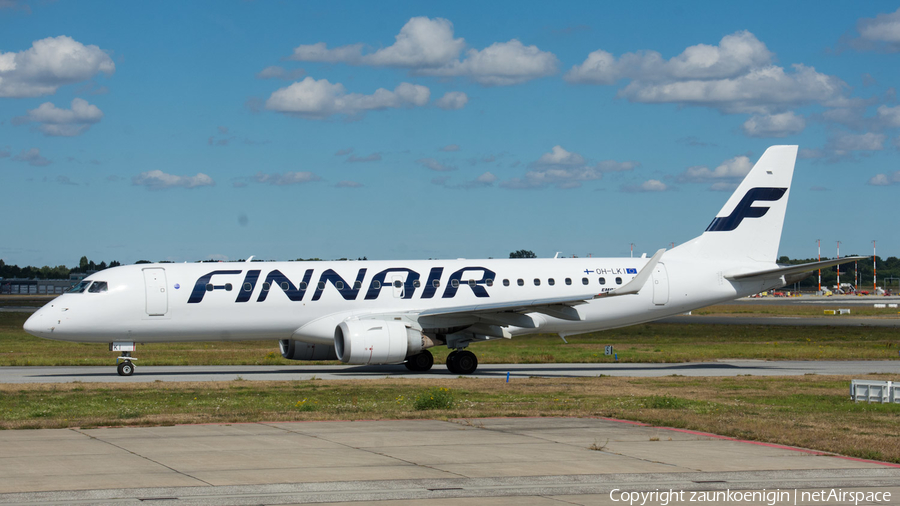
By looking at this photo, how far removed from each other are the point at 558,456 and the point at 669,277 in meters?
20.2

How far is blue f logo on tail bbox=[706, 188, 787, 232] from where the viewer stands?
33.3 metres

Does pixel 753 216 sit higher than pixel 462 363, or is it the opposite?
pixel 753 216

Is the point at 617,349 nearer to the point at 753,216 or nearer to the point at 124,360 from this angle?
the point at 753,216

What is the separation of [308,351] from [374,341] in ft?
13.6

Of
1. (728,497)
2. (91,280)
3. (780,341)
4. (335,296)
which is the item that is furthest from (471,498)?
(780,341)

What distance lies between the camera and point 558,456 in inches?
515

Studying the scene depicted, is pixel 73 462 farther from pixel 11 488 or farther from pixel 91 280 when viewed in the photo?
pixel 91 280

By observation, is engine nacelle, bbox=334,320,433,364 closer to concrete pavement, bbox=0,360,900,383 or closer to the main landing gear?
concrete pavement, bbox=0,360,900,383

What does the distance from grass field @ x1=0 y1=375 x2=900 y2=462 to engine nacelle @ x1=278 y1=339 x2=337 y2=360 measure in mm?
4838

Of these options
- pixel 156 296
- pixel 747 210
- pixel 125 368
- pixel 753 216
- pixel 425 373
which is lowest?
pixel 425 373

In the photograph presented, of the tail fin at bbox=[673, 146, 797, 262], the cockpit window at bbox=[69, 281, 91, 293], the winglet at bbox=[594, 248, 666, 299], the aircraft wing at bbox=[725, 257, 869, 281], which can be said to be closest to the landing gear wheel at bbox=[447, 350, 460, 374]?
the winglet at bbox=[594, 248, 666, 299]

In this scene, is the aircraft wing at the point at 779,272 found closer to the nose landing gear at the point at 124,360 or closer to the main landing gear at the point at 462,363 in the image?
the main landing gear at the point at 462,363

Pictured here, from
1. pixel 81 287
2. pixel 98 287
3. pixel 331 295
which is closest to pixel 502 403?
pixel 331 295

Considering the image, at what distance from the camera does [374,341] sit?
27.1 metres
